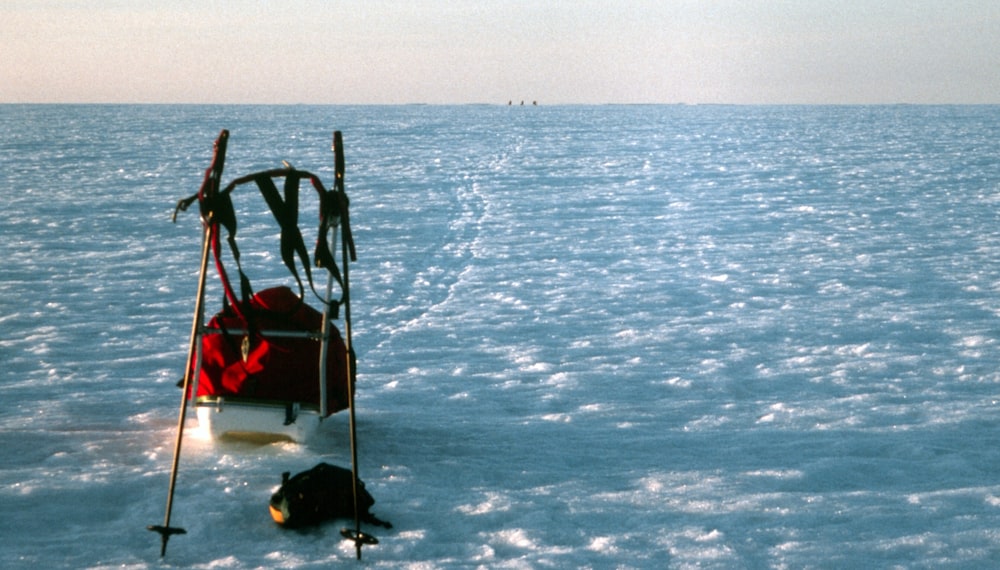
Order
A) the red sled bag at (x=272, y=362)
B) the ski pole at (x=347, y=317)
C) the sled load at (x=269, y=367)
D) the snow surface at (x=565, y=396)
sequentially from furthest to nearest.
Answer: the red sled bag at (x=272, y=362)
the sled load at (x=269, y=367)
the snow surface at (x=565, y=396)
the ski pole at (x=347, y=317)

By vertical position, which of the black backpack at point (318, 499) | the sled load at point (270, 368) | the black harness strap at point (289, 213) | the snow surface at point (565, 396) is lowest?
the snow surface at point (565, 396)

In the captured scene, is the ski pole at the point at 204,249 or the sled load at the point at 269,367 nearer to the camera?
the ski pole at the point at 204,249

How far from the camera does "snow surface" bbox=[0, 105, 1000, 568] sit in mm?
3090

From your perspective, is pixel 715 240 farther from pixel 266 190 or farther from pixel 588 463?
pixel 266 190

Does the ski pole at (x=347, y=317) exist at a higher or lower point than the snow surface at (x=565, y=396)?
higher

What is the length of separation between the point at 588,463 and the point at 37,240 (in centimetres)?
771

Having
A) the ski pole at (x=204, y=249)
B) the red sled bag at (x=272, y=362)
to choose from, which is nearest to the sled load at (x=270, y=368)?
the red sled bag at (x=272, y=362)

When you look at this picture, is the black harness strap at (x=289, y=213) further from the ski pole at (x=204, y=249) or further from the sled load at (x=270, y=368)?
the sled load at (x=270, y=368)

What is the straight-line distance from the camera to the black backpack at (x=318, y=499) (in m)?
3.10

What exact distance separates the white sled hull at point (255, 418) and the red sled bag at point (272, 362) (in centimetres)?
3

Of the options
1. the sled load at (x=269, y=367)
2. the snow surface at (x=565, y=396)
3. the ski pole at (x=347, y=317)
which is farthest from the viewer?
the sled load at (x=269, y=367)

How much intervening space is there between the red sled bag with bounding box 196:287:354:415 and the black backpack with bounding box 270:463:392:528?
0.46 m

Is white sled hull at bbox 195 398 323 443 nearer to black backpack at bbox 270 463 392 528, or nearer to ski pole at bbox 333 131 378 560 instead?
black backpack at bbox 270 463 392 528

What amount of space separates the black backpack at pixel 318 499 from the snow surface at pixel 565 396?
6 cm
